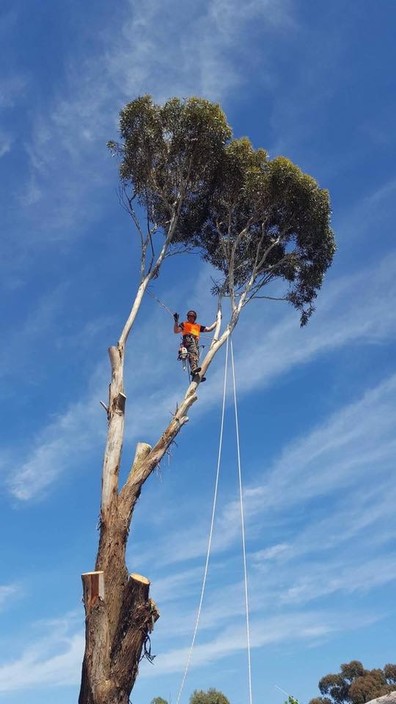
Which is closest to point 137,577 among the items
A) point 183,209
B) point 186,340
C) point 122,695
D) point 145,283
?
point 122,695

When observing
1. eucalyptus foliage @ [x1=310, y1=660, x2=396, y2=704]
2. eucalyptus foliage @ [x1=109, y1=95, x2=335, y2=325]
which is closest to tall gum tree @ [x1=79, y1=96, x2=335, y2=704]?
eucalyptus foliage @ [x1=109, y1=95, x2=335, y2=325]

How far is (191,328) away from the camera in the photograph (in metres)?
12.6

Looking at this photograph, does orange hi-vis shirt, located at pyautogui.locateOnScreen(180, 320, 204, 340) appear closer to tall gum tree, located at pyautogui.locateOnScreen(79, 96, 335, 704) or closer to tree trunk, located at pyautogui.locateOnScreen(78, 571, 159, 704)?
tall gum tree, located at pyautogui.locateOnScreen(79, 96, 335, 704)

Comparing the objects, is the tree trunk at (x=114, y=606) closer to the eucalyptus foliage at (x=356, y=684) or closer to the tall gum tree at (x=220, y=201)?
the tall gum tree at (x=220, y=201)

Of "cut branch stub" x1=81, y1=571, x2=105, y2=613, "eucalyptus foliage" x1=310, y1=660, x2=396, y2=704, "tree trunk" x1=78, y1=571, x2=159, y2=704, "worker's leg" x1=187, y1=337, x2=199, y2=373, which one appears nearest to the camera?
"tree trunk" x1=78, y1=571, x2=159, y2=704

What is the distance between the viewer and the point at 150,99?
14.3m

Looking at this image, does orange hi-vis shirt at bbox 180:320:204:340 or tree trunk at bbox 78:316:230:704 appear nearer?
tree trunk at bbox 78:316:230:704

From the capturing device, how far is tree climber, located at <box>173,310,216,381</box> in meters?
12.2

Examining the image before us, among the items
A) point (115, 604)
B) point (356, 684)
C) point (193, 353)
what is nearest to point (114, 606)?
point (115, 604)

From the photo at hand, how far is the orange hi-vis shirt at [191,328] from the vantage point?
492 inches

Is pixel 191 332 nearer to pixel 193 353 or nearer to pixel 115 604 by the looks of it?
pixel 193 353

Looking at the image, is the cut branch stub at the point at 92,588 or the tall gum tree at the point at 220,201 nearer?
the cut branch stub at the point at 92,588

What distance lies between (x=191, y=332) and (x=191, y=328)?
0.32 feet

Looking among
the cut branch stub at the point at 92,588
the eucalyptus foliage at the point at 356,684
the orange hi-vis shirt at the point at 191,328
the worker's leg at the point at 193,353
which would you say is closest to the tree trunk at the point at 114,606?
the cut branch stub at the point at 92,588
